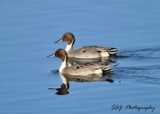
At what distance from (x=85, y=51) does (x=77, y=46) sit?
1.45 meters

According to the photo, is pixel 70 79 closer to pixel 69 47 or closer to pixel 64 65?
pixel 64 65

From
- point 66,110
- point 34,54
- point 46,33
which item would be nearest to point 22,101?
point 66,110

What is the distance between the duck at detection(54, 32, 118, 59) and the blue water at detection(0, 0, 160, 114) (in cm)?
27

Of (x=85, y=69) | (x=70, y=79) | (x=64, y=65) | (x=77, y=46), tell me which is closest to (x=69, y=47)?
(x=77, y=46)

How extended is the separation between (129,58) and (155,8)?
14.1 ft

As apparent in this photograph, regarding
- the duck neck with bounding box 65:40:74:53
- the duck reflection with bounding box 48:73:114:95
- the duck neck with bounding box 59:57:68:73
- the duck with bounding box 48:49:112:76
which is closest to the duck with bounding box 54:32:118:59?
the duck neck with bounding box 65:40:74:53

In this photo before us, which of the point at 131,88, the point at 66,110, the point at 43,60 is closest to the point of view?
the point at 66,110

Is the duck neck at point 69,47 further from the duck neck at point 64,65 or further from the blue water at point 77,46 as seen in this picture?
the duck neck at point 64,65

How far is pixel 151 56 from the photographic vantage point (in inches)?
838

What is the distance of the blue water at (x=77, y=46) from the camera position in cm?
1722

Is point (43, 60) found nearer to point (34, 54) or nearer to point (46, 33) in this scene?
point (34, 54)

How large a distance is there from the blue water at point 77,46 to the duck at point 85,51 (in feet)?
0.89

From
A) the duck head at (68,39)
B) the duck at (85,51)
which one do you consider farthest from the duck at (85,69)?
the duck head at (68,39)

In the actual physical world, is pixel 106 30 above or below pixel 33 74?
above
